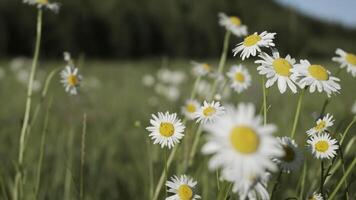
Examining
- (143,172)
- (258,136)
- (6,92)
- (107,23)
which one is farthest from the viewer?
(107,23)

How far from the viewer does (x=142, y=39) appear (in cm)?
966

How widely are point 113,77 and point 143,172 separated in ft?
15.3

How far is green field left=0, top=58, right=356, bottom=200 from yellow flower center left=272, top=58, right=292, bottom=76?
246 millimetres

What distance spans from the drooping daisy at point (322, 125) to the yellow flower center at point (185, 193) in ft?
0.90

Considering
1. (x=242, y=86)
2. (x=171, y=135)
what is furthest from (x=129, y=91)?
(x=171, y=135)

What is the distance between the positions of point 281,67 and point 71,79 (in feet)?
2.12

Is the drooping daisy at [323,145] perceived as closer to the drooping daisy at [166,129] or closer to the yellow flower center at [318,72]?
the yellow flower center at [318,72]

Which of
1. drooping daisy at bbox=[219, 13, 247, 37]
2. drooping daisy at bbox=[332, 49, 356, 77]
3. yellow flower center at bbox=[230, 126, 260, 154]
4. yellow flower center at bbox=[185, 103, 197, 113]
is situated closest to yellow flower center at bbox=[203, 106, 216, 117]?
drooping daisy at bbox=[332, 49, 356, 77]

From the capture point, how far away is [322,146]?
917 millimetres

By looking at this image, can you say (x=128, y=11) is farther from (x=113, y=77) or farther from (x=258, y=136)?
(x=258, y=136)

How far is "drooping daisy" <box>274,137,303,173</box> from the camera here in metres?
0.77

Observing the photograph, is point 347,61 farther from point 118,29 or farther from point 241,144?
point 118,29

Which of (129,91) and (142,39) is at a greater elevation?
(142,39)

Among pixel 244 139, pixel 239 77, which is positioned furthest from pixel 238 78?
pixel 244 139
